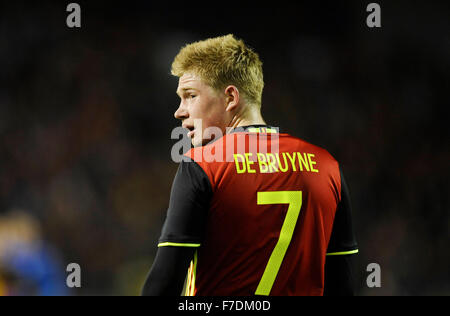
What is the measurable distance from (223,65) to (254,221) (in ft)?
1.72

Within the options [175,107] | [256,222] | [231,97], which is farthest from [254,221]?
[175,107]

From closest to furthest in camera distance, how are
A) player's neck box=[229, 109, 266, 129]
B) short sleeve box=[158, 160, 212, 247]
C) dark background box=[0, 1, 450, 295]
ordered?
1. short sleeve box=[158, 160, 212, 247]
2. player's neck box=[229, 109, 266, 129]
3. dark background box=[0, 1, 450, 295]

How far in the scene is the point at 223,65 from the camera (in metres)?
1.50

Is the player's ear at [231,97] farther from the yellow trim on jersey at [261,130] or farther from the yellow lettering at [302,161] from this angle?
the yellow lettering at [302,161]

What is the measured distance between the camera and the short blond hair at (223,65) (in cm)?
150

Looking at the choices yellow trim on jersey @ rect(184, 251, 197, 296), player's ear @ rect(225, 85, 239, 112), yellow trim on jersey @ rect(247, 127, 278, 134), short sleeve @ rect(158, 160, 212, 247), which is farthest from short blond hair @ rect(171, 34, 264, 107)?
yellow trim on jersey @ rect(184, 251, 197, 296)

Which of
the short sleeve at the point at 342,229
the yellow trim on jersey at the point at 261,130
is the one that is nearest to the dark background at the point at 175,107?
the short sleeve at the point at 342,229

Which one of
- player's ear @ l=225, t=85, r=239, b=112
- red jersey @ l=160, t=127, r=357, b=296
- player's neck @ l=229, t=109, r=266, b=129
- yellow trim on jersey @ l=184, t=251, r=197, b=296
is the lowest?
yellow trim on jersey @ l=184, t=251, r=197, b=296

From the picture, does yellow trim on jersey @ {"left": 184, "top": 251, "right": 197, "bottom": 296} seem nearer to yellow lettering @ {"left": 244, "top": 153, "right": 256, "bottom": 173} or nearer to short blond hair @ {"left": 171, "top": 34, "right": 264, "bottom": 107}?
yellow lettering @ {"left": 244, "top": 153, "right": 256, "bottom": 173}

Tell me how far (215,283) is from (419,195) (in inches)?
214

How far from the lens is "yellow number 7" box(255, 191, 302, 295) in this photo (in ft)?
4.20

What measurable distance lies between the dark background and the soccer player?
458 centimetres

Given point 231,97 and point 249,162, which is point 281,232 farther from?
point 231,97

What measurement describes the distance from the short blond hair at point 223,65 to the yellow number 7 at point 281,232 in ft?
1.23
